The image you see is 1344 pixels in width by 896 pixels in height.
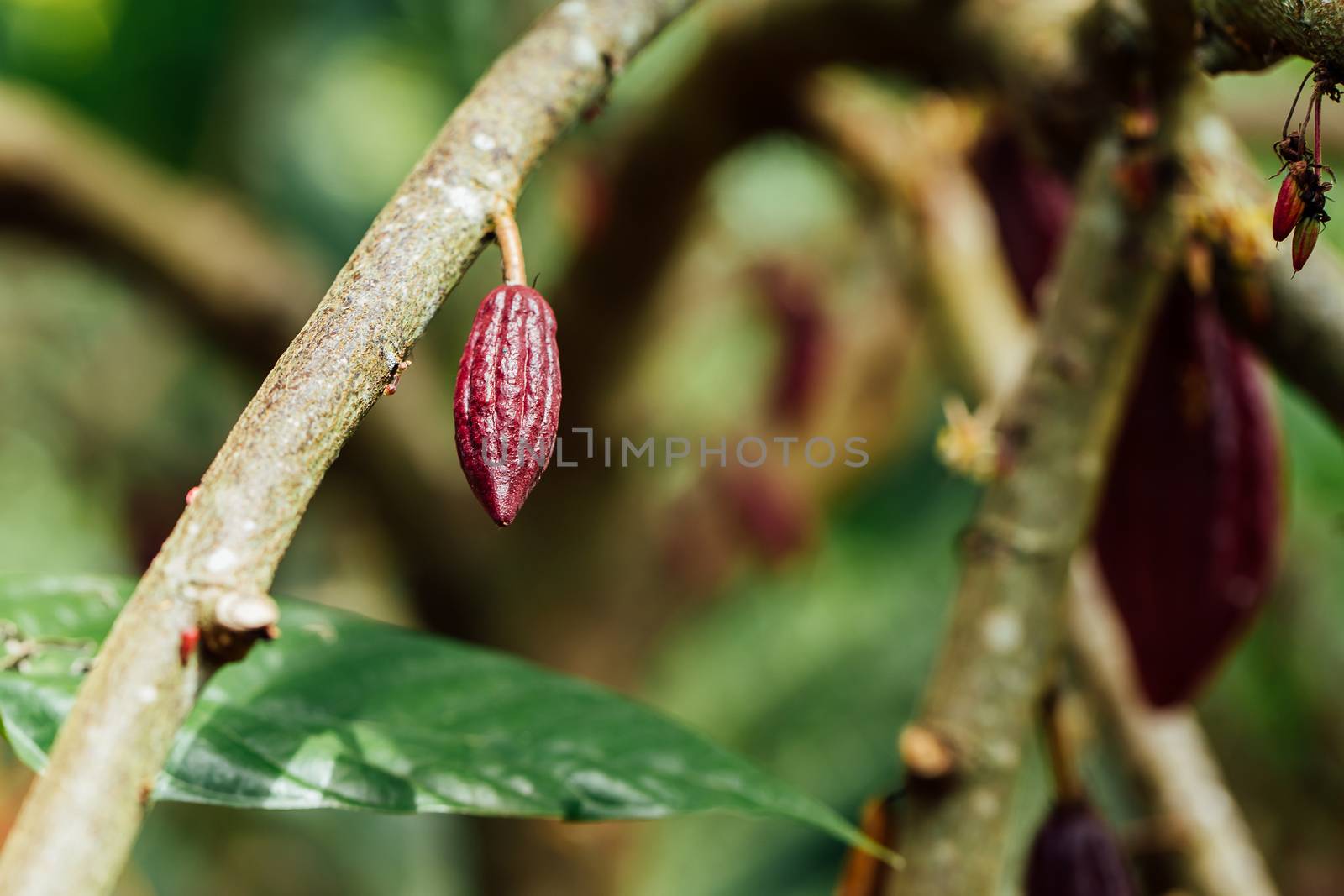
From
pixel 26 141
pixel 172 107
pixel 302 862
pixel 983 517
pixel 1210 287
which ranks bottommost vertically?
pixel 302 862

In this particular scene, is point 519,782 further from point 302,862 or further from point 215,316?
point 302,862

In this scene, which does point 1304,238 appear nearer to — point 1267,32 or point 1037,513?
point 1267,32

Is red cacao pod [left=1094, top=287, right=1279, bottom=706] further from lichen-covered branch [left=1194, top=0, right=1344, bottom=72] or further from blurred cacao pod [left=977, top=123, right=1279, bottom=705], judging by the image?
lichen-covered branch [left=1194, top=0, right=1344, bottom=72]

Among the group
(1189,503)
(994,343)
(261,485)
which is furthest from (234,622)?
(994,343)

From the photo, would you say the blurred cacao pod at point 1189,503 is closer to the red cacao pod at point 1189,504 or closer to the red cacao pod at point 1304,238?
the red cacao pod at point 1189,504

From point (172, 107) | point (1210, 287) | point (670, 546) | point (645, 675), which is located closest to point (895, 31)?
point (1210, 287)

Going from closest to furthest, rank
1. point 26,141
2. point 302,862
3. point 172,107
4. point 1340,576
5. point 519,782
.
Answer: point 519,782
point 26,141
point 172,107
point 1340,576
point 302,862

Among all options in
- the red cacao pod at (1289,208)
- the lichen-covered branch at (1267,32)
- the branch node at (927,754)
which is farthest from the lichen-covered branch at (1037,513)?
the red cacao pod at (1289,208)
